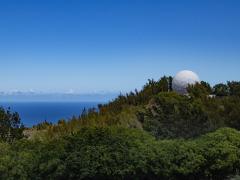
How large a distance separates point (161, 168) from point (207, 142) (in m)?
2.14

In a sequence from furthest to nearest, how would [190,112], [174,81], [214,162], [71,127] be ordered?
1. [174,81]
2. [190,112]
3. [71,127]
4. [214,162]

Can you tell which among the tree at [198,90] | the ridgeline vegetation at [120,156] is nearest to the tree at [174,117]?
the tree at [198,90]

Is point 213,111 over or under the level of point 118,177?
over

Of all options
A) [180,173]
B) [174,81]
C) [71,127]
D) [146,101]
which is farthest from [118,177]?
[174,81]

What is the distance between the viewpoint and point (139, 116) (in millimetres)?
30766

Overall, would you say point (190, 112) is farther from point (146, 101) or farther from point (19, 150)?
point (19, 150)

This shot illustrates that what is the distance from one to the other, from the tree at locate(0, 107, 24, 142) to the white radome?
16.1m

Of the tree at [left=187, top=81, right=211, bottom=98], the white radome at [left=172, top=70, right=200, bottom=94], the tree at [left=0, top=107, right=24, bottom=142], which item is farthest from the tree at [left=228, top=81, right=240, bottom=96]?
the tree at [left=0, top=107, right=24, bottom=142]

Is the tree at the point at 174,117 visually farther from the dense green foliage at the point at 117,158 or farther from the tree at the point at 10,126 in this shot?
the dense green foliage at the point at 117,158

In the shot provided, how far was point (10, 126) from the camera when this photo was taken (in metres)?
25.1

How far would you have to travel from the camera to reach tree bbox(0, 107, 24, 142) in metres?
24.4

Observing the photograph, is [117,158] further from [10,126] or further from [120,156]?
[10,126]

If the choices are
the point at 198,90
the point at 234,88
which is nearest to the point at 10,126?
the point at 198,90

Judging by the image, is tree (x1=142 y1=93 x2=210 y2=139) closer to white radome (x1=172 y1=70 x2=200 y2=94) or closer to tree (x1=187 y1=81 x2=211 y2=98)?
tree (x1=187 y1=81 x2=211 y2=98)
